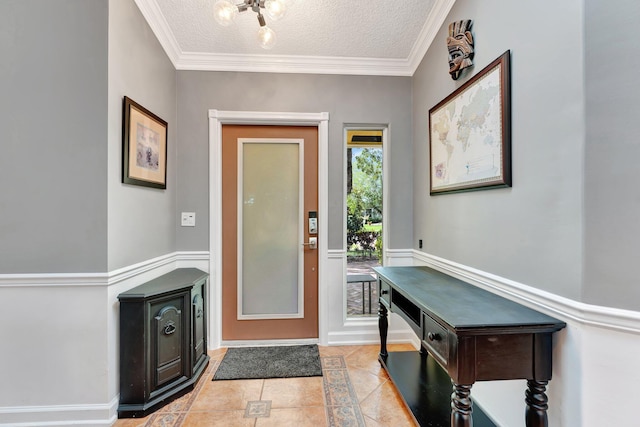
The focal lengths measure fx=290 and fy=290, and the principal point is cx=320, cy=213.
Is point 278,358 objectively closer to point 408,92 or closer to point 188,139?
point 188,139

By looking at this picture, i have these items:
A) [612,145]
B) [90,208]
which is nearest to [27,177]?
[90,208]

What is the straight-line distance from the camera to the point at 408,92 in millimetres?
2844

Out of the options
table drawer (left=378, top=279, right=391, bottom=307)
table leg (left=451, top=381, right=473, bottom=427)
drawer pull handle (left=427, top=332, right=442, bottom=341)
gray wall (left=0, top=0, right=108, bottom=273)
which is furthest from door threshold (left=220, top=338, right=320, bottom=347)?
table leg (left=451, top=381, right=473, bottom=427)

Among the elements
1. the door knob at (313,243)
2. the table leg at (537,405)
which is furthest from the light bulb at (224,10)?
the table leg at (537,405)

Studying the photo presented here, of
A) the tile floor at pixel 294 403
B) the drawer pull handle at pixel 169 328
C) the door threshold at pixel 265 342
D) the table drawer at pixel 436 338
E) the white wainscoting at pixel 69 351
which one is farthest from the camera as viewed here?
the door threshold at pixel 265 342

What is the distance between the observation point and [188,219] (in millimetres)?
2695

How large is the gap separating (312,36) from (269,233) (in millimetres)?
1786

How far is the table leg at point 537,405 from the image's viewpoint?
1212mm

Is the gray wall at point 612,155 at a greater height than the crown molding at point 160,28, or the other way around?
the crown molding at point 160,28

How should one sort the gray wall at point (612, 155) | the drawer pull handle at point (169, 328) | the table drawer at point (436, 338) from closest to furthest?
the gray wall at point (612, 155) < the table drawer at point (436, 338) < the drawer pull handle at point (169, 328)

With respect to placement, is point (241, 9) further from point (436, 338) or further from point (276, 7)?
point (436, 338)

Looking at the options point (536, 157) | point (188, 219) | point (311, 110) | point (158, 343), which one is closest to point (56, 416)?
point (158, 343)

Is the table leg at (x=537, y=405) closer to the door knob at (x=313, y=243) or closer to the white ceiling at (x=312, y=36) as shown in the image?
the door knob at (x=313, y=243)

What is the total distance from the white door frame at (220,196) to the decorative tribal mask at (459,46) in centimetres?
116
